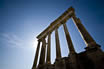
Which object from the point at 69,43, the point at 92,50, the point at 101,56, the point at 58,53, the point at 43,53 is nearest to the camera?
the point at 101,56

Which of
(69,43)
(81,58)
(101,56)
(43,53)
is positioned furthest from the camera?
(43,53)

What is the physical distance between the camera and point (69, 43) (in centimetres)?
1537


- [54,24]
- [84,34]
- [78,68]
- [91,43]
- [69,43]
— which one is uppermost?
[54,24]

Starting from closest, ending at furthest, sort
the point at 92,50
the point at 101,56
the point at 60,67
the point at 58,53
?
the point at 101,56 → the point at 92,50 → the point at 60,67 → the point at 58,53

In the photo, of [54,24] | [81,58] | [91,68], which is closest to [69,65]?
[81,58]

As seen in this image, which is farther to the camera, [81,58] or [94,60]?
[81,58]

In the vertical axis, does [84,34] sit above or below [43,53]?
above

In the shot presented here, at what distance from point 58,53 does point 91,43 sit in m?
8.19

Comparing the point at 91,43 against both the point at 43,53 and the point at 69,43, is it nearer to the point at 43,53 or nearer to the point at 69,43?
the point at 69,43

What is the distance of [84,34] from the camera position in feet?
45.1

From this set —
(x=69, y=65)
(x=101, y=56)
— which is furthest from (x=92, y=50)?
(x=69, y=65)

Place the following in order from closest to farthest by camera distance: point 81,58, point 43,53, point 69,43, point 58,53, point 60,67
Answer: point 81,58, point 60,67, point 69,43, point 58,53, point 43,53

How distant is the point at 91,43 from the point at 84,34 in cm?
259

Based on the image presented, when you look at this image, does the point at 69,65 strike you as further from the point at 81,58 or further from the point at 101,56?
the point at 101,56
